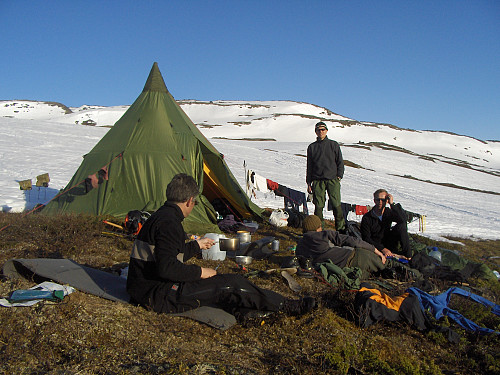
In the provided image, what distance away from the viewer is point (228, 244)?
6.35 meters

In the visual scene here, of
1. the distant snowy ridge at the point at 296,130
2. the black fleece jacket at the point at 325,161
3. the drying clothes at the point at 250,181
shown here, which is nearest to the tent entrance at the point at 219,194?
the drying clothes at the point at 250,181

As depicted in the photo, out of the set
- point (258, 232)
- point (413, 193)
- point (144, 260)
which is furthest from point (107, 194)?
point (413, 193)

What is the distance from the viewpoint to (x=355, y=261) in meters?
5.53

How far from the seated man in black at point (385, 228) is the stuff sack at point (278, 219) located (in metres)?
3.01

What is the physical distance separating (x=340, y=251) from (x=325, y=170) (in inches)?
109

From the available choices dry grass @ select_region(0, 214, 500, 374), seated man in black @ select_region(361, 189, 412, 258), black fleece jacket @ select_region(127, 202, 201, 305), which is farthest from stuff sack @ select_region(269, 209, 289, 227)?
black fleece jacket @ select_region(127, 202, 201, 305)

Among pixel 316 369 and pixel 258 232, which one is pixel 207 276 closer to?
pixel 316 369

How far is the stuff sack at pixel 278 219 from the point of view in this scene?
30.2 ft

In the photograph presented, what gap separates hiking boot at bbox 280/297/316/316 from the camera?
388 centimetres

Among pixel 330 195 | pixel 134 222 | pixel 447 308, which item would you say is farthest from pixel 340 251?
pixel 134 222

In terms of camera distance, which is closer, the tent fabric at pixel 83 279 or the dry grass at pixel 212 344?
the dry grass at pixel 212 344

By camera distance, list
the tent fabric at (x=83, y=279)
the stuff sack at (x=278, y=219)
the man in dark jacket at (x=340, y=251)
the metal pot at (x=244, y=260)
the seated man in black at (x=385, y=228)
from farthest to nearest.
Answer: the stuff sack at (x=278, y=219)
the seated man in black at (x=385, y=228)
the metal pot at (x=244, y=260)
the man in dark jacket at (x=340, y=251)
the tent fabric at (x=83, y=279)

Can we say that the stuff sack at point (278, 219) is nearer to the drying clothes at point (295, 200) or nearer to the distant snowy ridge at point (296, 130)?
the drying clothes at point (295, 200)

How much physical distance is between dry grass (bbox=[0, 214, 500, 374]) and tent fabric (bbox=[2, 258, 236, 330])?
0.09 meters
